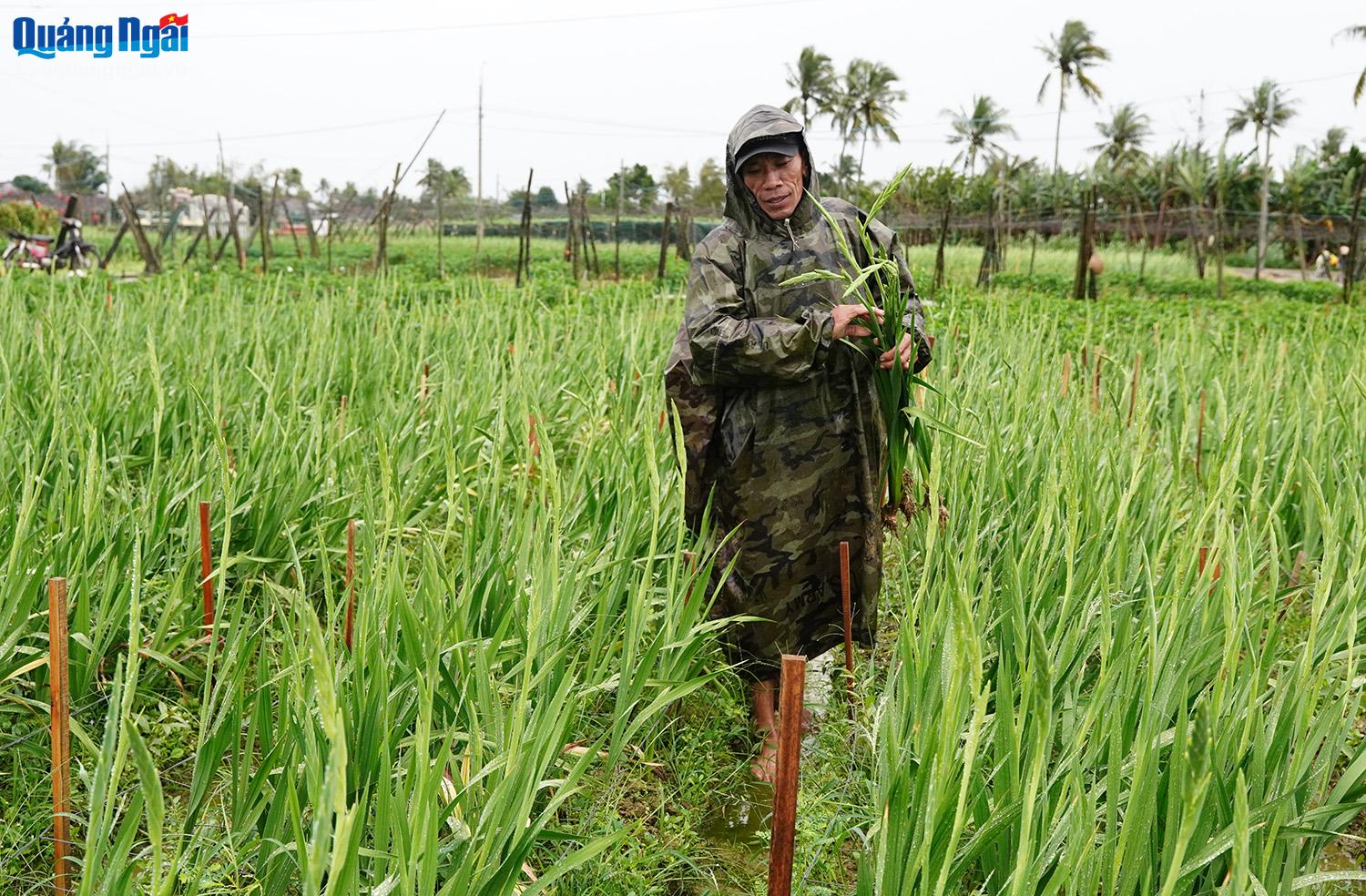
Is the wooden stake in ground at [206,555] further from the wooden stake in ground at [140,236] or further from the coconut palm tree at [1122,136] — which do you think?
the coconut palm tree at [1122,136]

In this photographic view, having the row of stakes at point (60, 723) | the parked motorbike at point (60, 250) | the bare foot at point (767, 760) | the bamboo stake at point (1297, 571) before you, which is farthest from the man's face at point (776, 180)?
the parked motorbike at point (60, 250)

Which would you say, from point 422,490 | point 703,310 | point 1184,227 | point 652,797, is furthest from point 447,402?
point 1184,227

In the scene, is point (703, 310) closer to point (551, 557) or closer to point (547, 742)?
point (551, 557)

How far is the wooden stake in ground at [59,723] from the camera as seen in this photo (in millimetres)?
1215

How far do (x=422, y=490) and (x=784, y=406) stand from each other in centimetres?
106

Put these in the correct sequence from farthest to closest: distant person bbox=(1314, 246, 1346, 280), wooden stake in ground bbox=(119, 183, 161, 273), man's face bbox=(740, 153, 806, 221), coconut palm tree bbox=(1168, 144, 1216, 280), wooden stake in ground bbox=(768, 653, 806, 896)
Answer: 1. coconut palm tree bbox=(1168, 144, 1216, 280)
2. distant person bbox=(1314, 246, 1346, 280)
3. wooden stake in ground bbox=(119, 183, 161, 273)
4. man's face bbox=(740, 153, 806, 221)
5. wooden stake in ground bbox=(768, 653, 806, 896)

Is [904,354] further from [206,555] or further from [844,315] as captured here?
[206,555]

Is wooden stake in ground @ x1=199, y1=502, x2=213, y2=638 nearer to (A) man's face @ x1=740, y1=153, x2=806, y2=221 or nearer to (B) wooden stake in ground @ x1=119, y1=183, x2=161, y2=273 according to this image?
(A) man's face @ x1=740, y1=153, x2=806, y2=221

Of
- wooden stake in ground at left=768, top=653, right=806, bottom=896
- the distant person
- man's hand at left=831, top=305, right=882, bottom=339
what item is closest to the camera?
wooden stake in ground at left=768, top=653, right=806, bottom=896

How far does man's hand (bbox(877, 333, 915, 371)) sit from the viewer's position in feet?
6.39

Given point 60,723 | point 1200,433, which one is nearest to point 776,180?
point 60,723

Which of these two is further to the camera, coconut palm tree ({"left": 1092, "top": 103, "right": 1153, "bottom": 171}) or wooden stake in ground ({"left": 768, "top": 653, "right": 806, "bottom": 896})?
coconut palm tree ({"left": 1092, "top": 103, "right": 1153, "bottom": 171})

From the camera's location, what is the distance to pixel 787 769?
3.85ft

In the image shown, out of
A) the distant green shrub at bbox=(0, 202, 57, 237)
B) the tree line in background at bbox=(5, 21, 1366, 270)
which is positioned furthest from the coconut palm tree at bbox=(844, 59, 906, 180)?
the distant green shrub at bbox=(0, 202, 57, 237)
